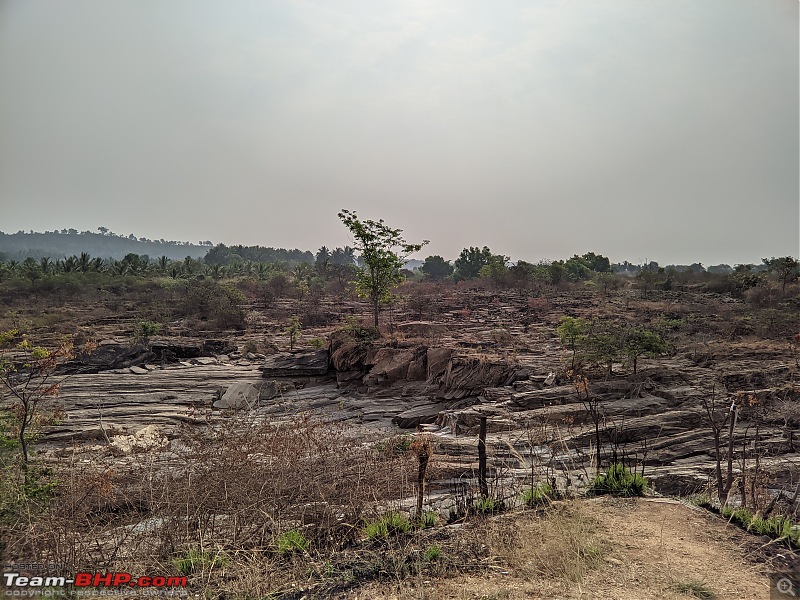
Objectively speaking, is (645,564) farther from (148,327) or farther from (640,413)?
(148,327)

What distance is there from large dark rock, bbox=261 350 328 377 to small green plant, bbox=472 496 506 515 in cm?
1349

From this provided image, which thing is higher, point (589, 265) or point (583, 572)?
point (589, 265)

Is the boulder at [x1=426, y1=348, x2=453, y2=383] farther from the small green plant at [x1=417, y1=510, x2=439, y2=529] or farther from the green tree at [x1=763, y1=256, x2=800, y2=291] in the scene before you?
the green tree at [x1=763, y1=256, x2=800, y2=291]

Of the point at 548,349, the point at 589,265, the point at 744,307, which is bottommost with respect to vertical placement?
the point at 548,349

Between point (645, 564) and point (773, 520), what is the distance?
1.88 m

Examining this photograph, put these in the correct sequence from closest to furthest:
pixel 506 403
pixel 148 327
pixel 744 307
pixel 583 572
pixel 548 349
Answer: pixel 583 572 < pixel 506 403 < pixel 548 349 < pixel 148 327 < pixel 744 307

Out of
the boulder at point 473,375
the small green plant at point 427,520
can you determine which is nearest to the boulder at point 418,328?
the boulder at point 473,375

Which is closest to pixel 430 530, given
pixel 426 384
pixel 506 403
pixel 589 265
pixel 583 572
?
pixel 583 572

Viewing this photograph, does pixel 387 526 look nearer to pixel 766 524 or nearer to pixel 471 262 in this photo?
pixel 766 524

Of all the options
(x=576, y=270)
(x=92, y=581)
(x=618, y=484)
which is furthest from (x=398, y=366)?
(x=576, y=270)

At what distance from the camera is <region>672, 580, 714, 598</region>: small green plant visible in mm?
3637

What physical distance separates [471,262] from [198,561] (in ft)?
176

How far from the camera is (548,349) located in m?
17.6

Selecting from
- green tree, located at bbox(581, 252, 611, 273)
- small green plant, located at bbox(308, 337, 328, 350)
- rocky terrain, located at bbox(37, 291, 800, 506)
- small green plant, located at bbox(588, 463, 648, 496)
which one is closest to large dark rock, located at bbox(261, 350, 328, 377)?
rocky terrain, located at bbox(37, 291, 800, 506)
